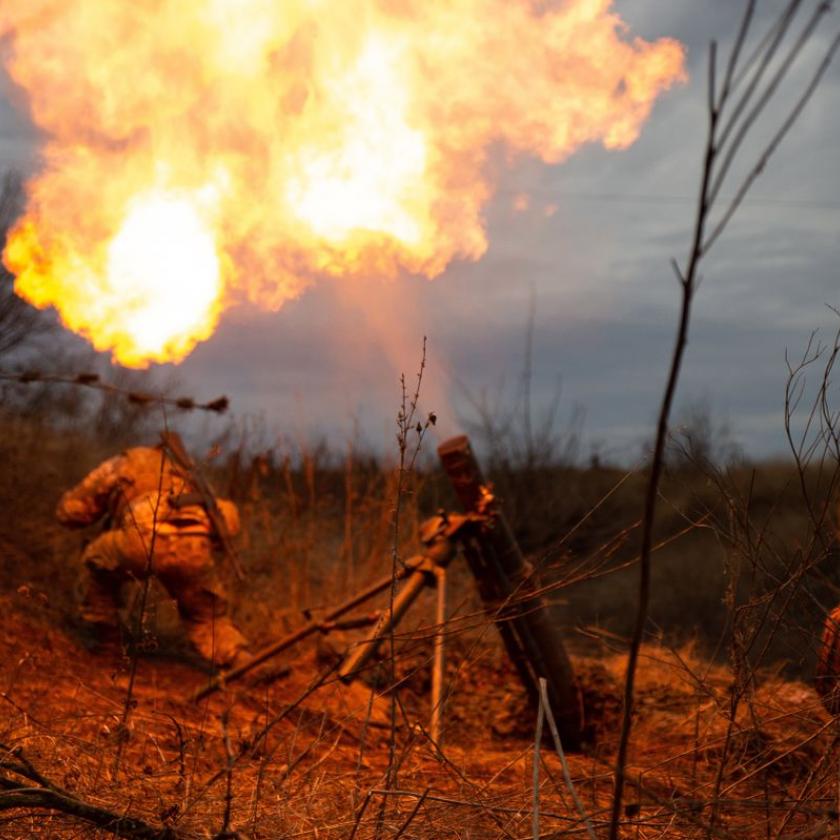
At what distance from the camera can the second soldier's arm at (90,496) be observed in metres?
→ 6.93

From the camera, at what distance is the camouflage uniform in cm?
658

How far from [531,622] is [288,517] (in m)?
5.33

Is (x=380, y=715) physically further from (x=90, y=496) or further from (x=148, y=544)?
(x=90, y=496)

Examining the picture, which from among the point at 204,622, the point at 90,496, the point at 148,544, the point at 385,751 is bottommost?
the point at 385,751

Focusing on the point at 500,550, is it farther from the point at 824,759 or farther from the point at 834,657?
the point at 824,759

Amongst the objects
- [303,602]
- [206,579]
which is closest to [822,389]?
[206,579]

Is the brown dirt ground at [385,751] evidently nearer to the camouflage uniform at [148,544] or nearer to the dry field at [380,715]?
the dry field at [380,715]

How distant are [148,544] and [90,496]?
82 centimetres

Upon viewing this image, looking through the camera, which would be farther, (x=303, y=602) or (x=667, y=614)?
(x=667, y=614)

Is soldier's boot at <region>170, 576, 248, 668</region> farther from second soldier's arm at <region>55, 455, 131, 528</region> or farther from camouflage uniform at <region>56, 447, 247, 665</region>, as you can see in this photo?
second soldier's arm at <region>55, 455, 131, 528</region>

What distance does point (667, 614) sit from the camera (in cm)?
1873

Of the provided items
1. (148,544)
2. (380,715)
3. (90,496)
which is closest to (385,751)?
(380,715)

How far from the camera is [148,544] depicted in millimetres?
6418

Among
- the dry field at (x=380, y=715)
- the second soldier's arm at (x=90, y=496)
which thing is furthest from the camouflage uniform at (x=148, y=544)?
the dry field at (x=380, y=715)
